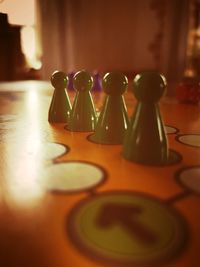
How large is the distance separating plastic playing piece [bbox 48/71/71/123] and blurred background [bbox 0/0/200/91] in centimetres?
222

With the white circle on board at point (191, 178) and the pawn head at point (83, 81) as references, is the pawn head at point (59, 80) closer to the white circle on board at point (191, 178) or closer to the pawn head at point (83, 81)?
the pawn head at point (83, 81)

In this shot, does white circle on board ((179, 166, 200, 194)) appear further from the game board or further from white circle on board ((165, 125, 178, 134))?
white circle on board ((165, 125, 178, 134))

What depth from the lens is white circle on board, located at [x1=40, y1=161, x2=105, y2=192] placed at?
35 centimetres

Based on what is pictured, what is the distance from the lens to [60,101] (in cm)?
71

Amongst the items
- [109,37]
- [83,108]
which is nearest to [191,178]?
[83,108]

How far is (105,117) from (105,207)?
263mm

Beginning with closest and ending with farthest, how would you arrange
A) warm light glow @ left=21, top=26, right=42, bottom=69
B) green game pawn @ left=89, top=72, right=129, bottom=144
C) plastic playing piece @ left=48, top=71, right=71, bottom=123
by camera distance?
green game pawn @ left=89, top=72, right=129, bottom=144 → plastic playing piece @ left=48, top=71, right=71, bottom=123 → warm light glow @ left=21, top=26, right=42, bottom=69

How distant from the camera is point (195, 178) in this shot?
383 mm

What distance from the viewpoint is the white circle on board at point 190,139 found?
1.79ft

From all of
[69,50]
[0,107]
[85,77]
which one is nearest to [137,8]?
[69,50]

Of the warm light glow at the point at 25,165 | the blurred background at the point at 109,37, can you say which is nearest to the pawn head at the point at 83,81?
the warm light glow at the point at 25,165

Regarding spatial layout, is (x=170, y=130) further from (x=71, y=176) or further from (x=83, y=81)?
(x=71, y=176)

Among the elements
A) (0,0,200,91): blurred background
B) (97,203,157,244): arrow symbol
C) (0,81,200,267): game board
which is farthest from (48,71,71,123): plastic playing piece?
(0,0,200,91): blurred background

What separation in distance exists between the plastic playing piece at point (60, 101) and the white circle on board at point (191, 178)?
1.24 feet
